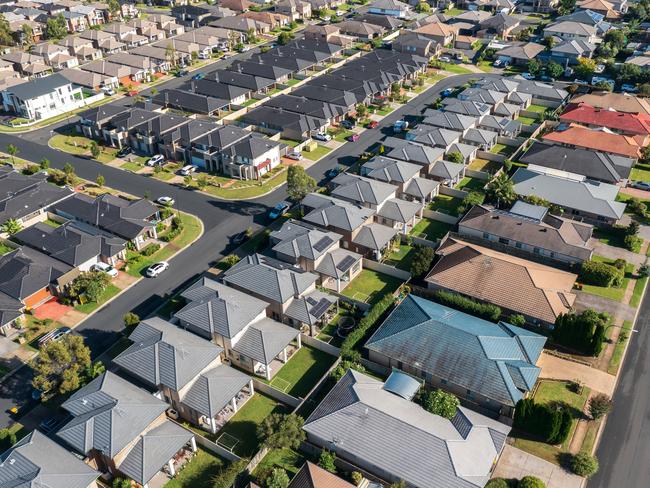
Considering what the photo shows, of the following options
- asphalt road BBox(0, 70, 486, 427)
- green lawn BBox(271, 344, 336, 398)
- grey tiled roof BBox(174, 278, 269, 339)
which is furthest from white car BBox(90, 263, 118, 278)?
green lawn BBox(271, 344, 336, 398)

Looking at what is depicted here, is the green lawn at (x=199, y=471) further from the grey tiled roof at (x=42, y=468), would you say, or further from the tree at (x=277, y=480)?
the grey tiled roof at (x=42, y=468)

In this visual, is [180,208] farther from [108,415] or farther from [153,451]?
[153,451]

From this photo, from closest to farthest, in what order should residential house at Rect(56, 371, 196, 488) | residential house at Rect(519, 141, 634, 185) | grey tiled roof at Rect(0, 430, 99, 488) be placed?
grey tiled roof at Rect(0, 430, 99, 488) → residential house at Rect(56, 371, 196, 488) → residential house at Rect(519, 141, 634, 185)

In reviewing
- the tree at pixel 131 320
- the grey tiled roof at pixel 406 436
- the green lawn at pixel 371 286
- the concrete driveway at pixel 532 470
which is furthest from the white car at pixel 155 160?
the concrete driveway at pixel 532 470

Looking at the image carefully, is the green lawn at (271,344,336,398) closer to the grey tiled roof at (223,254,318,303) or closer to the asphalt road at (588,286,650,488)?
the grey tiled roof at (223,254,318,303)

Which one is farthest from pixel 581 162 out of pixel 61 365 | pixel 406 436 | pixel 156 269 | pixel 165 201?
pixel 61 365
